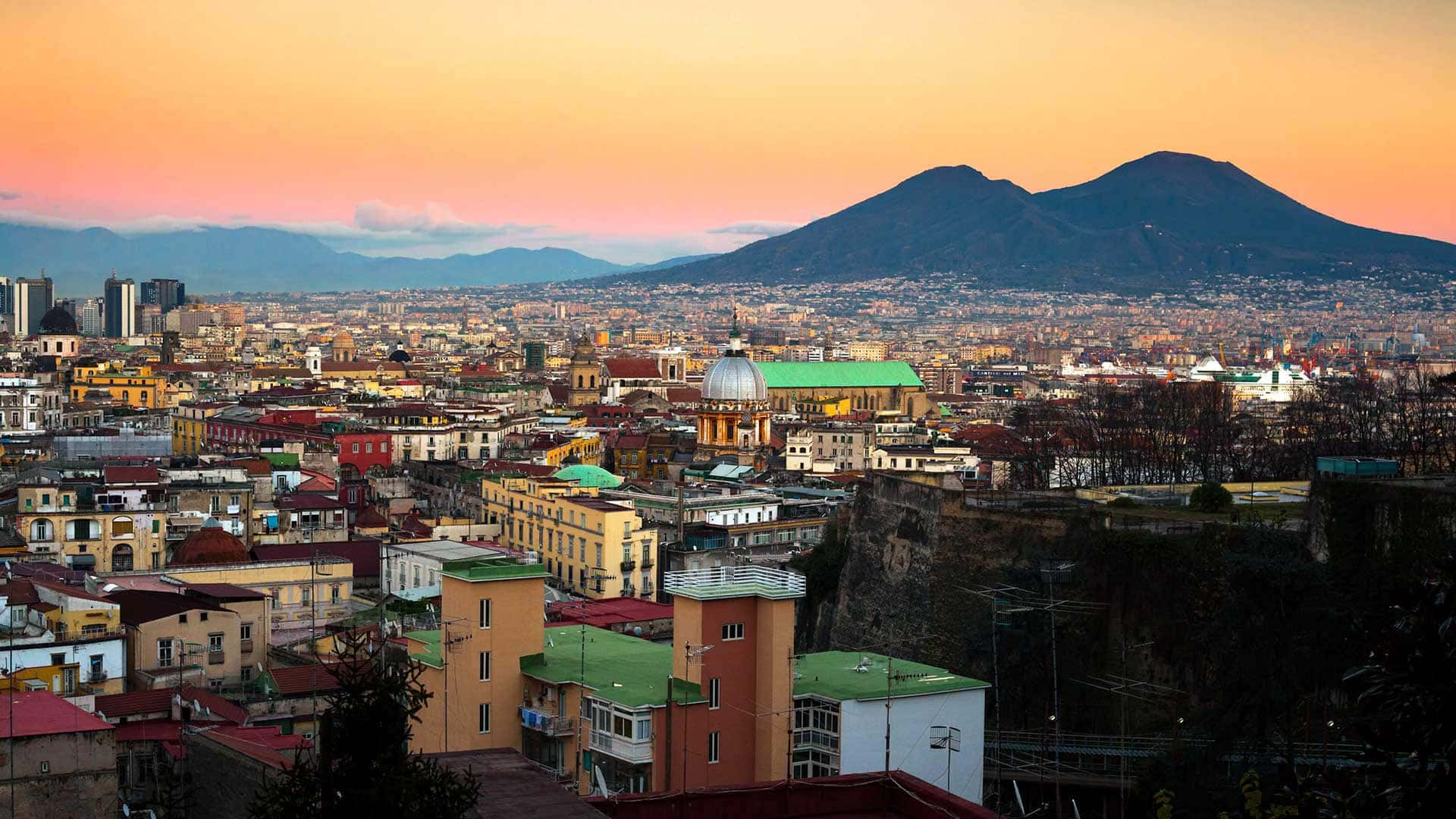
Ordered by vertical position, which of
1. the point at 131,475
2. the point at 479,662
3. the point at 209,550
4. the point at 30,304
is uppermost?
the point at 30,304

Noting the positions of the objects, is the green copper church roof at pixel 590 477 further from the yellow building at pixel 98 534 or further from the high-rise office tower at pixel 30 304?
the high-rise office tower at pixel 30 304

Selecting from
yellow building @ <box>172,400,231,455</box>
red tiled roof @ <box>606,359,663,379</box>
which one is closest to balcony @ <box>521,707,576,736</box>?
yellow building @ <box>172,400,231,455</box>

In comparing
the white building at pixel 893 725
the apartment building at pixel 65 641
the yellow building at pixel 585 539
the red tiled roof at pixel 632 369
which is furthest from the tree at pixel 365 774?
the red tiled roof at pixel 632 369

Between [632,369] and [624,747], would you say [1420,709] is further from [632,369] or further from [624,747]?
[632,369]

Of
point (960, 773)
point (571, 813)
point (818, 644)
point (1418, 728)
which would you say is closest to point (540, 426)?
point (818, 644)

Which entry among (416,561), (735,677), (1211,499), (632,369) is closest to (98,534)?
(416,561)

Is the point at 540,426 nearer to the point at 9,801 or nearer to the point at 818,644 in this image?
the point at 818,644

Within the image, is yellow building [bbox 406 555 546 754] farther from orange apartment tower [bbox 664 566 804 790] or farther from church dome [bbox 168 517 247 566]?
church dome [bbox 168 517 247 566]
